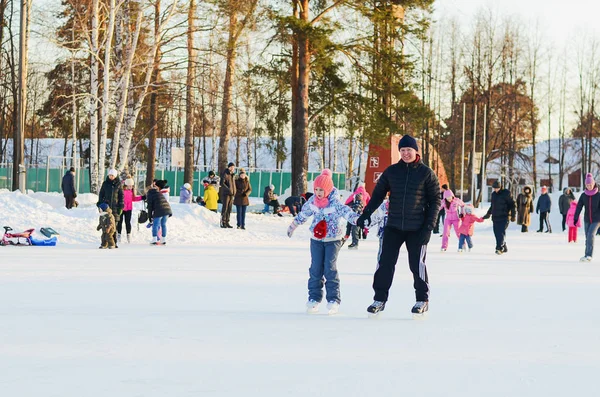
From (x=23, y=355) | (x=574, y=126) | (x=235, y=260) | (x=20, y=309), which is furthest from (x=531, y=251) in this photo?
(x=574, y=126)

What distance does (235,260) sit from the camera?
50.0 feet

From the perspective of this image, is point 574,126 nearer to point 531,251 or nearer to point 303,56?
point 303,56

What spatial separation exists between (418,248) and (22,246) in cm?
1194

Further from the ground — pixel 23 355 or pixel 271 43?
pixel 271 43

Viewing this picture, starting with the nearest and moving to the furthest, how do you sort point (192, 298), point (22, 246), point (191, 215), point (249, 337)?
point (249, 337) < point (192, 298) < point (22, 246) < point (191, 215)

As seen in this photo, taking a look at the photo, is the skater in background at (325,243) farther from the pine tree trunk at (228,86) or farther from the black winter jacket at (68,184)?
the black winter jacket at (68,184)

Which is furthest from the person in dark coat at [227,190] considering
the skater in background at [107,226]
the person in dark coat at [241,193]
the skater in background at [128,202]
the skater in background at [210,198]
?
the skater in background at [107,226]

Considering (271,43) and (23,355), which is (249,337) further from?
(271,43)

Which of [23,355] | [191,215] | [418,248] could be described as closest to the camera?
[23,355]

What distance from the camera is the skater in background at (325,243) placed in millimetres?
8539

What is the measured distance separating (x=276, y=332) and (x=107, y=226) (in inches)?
441

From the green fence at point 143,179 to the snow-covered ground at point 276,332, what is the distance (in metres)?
25.7

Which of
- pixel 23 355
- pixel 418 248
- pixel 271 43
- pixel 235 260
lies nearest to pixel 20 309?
pixel 23 355

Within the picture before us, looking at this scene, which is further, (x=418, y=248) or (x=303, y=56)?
(x=303, y=56)
